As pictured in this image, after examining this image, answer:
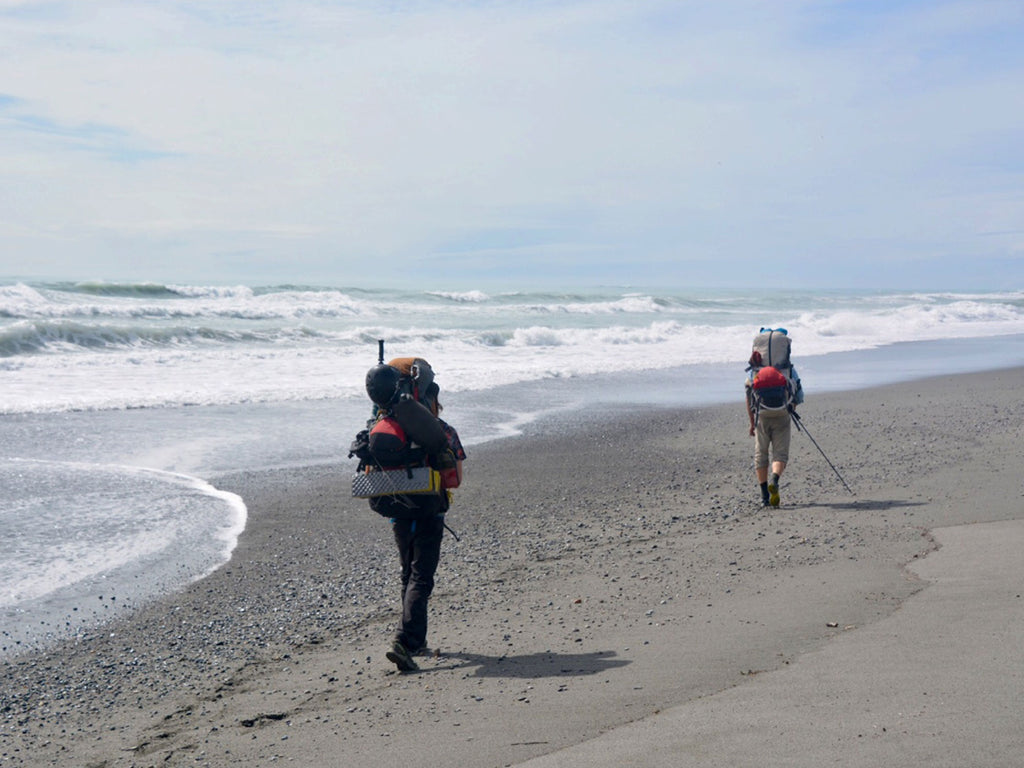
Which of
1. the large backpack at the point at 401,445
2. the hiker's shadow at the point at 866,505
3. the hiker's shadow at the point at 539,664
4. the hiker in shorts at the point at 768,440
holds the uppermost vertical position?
the large backpack at the point at 401,445

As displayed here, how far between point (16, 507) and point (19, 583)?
2.41 meters

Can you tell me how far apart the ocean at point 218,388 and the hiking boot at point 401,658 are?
2.23 metres

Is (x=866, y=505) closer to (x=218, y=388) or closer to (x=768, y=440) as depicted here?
(x=768, y=440)

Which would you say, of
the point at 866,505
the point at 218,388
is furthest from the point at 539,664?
the point at 218,388

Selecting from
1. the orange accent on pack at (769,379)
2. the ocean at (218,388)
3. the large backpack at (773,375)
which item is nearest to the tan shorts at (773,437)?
the large backpack at (773,375)

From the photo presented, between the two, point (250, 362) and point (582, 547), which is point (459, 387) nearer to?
point (250, 362)

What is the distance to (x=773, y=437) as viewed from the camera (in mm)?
8992

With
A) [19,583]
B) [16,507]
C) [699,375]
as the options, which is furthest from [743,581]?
[699,375]

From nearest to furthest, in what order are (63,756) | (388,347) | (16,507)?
(63,756) < (16,507) < (388,347)

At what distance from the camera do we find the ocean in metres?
7.78

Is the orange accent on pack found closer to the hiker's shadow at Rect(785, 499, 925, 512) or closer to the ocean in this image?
the hiker's shadow at Rect(785, 499, 925, 512)

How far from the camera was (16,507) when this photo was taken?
909 centimetres

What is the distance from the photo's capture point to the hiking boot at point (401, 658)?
→ 16.5 feet

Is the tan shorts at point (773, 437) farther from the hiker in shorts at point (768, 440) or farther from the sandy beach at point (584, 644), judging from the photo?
the sandy beach at point (584, 644)
